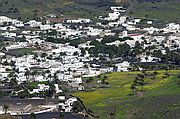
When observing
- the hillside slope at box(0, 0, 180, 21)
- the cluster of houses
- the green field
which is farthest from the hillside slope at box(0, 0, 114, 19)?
the green field

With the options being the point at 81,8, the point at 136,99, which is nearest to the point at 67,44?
the point at 81,8

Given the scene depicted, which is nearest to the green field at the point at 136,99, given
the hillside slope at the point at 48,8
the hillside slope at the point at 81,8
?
the hillside slope at the point at 81,8

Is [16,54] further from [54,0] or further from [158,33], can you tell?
[54,0]

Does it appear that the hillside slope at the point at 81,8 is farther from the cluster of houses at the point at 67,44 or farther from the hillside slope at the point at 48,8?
the cluster of houses at the point at 67,44

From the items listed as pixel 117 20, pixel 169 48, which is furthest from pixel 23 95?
pixel 117 20

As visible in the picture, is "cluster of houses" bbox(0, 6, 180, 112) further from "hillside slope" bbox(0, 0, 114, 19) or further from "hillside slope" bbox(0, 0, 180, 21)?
"hillside slope" bbox(0, 0, 114, 19)

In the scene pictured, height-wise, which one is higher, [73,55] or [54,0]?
[54,0]
